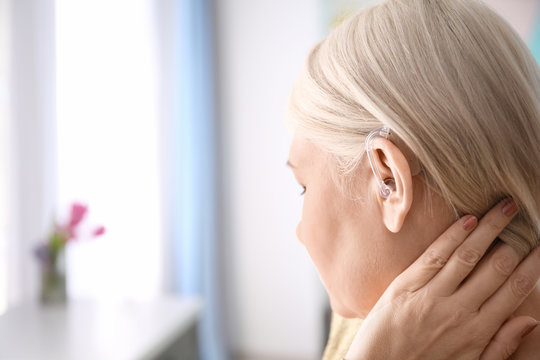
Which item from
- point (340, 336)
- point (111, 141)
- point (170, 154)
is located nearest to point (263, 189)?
point (170, 154)

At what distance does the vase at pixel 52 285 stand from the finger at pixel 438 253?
148 cm

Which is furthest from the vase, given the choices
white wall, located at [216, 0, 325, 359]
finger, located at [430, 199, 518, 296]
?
white wall, located at [216, 0, 325, 359]

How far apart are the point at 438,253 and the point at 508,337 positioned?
0.14m

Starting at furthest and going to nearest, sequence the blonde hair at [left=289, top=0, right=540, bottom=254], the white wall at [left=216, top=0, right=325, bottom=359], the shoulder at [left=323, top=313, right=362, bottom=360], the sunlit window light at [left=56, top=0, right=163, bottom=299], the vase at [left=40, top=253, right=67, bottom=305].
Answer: the white wall at [left=216, top=0, right=325, bottom=359], the sunlit window light at [left=56, top=0, right=163, bottom=299], the vase at [left=40, top=253, right=67, bottom=305], the shoulder at [left=323, top=313, right=362, bottom=360], the blonde hair at [left=289, top=0, right=540, bottom=254]

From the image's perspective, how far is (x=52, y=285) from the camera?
5.71 ft

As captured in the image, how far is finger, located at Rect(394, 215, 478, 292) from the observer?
2.06 feet

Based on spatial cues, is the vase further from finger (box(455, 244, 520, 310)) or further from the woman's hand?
finger (box(455, 244, 520, 310))

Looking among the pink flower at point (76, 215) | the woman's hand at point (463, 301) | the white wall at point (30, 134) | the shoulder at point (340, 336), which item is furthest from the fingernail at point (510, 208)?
the white wall at point (30, 134)

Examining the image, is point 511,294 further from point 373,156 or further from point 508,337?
point 373,156

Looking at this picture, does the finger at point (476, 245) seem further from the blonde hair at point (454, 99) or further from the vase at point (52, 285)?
the vase at point (52, 285)

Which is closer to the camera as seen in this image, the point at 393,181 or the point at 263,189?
the point at 393,181

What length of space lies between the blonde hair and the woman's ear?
0.02m

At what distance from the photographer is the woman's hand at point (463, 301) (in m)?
0.62

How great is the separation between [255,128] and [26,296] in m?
1.98
